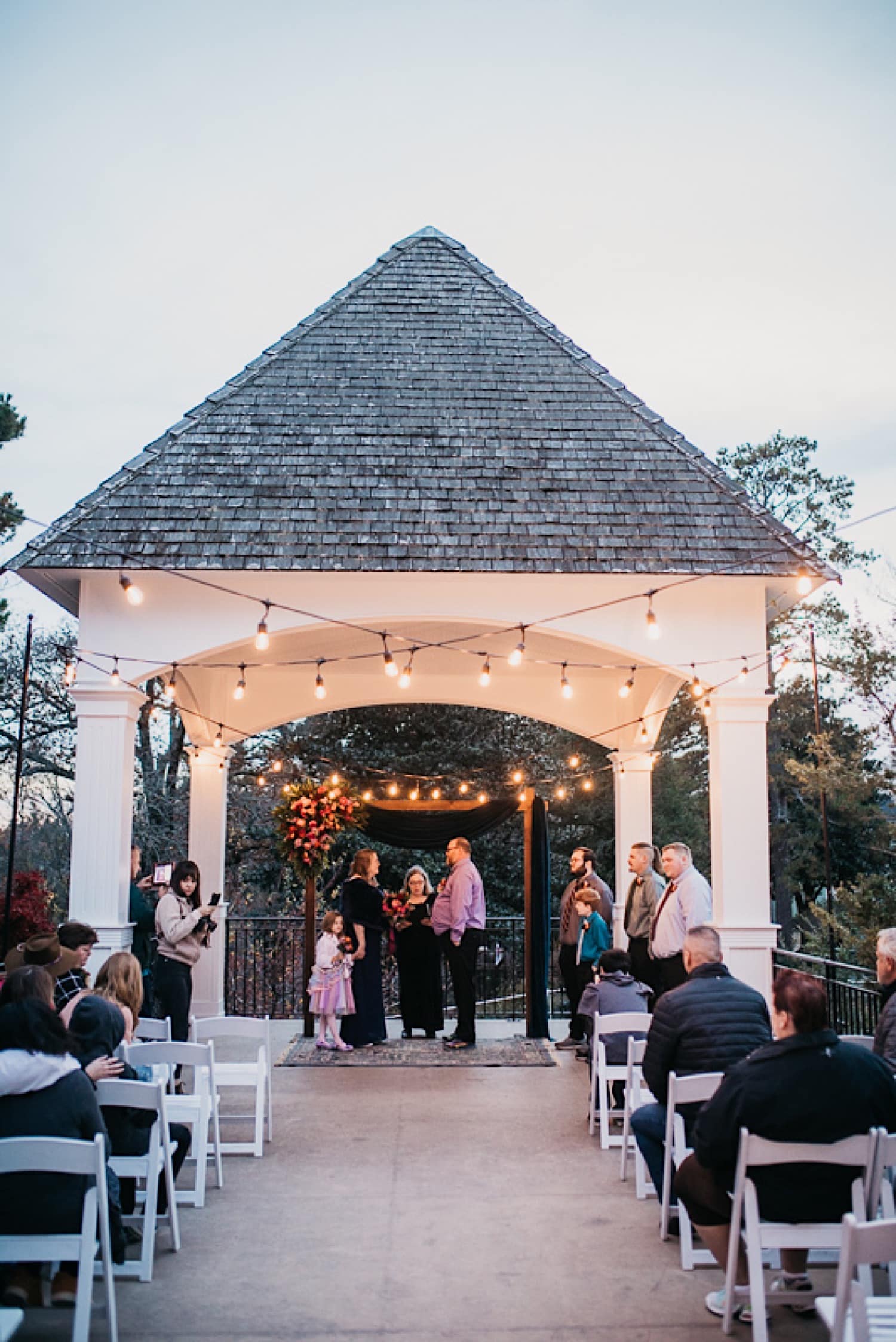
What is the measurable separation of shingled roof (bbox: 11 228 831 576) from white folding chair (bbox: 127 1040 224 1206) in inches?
172

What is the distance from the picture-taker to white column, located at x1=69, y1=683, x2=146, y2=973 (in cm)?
992

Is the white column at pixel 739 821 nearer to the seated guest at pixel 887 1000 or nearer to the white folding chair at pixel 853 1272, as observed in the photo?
the seated guest at pixel 887 1000

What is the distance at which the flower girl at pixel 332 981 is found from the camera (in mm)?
12031

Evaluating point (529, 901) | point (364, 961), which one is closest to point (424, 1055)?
point (364, 961)

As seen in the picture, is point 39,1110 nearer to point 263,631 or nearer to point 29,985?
point 29,985

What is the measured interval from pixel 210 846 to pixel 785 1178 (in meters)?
10.2

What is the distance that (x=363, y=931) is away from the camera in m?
12.2

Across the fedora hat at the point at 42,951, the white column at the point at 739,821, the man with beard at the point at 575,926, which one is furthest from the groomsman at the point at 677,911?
the fedora hat at the point at 42,951

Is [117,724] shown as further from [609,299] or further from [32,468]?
[609,299]

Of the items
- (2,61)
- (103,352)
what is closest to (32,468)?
(103,352)

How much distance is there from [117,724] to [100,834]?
35.0 inches

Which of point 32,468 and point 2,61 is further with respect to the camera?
point 32,468

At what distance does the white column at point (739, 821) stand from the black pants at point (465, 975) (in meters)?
2.74

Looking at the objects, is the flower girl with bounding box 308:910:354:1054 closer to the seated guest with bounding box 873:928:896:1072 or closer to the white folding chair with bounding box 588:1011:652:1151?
the white folding chair with bounding box 588:1011:652:1151
